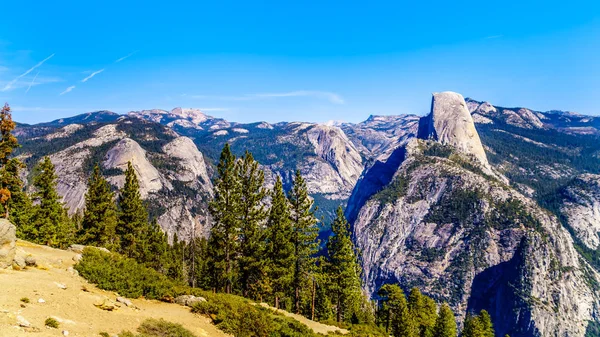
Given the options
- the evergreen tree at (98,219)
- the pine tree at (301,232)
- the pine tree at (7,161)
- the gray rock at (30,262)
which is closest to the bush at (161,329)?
Result: the gray rock at (30,262)

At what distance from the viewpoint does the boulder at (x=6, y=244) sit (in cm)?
1927

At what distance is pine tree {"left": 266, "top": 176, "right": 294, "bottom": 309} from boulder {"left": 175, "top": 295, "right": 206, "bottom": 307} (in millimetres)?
17074

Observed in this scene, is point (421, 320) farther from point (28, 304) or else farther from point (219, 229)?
point (28, 304)

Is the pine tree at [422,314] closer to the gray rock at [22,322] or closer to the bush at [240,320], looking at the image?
the bush at [240,320]

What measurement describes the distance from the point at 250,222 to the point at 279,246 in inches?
186

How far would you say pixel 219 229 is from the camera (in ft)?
135

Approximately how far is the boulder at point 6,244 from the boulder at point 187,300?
33.7ft

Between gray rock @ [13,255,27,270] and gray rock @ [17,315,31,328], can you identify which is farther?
gray rock @ [13,255,27,270]

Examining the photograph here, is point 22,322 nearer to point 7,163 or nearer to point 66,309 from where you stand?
point 66,309

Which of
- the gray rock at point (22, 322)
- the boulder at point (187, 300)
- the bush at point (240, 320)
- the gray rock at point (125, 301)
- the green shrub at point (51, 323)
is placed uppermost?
the gray rock at point (22, 322)

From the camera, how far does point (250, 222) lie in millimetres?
40688

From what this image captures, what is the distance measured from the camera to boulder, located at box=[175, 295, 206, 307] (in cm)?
2315

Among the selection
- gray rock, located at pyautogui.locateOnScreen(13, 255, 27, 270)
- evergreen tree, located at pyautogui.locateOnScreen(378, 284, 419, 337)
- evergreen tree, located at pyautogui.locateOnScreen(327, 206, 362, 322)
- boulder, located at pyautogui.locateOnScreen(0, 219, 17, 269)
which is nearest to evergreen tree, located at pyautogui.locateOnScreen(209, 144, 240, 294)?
evergreen tree, located at pyautogui.locateOnScreen(327, 206, 362, 322)

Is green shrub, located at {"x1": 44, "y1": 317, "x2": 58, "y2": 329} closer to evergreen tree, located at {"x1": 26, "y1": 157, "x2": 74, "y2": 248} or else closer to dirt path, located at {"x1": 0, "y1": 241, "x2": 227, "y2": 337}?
dirt path, located at {"x1": 0, "y1": 241, "x2": 227, "y2": 337}
